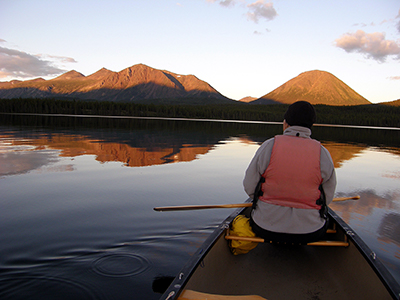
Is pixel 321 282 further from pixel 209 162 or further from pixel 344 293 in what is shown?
pixel 209 162

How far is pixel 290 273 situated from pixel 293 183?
5.24 feet

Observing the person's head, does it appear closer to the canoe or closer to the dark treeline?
the canoe

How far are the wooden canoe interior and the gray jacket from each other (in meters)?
0.79

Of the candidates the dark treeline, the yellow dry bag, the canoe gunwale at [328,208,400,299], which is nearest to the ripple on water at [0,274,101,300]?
the yellow dry bag

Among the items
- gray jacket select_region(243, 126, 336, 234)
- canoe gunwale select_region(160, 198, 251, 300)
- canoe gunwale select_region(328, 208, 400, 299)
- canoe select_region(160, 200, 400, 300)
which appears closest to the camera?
canoe gunwale select_region(160, 198, 251, 300)

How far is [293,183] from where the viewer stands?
401 cm

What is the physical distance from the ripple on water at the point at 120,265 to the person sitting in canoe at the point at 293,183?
2.38m

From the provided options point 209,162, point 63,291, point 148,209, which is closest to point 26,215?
point 148,209

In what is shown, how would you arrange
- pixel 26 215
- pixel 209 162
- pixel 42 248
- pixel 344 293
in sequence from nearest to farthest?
pixel 344 293, pixel 42 248, pixel 26 215, pixel 209 162

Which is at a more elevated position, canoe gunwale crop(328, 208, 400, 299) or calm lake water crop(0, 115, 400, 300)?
canoe gunwale crop(328, 208, 400, 299)

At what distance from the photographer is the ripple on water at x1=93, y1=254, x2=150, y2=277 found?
529 cm

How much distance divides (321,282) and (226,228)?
63.0 inches

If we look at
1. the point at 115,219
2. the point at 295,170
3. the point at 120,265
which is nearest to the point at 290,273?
the point at 295,170

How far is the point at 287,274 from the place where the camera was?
4641 mm
